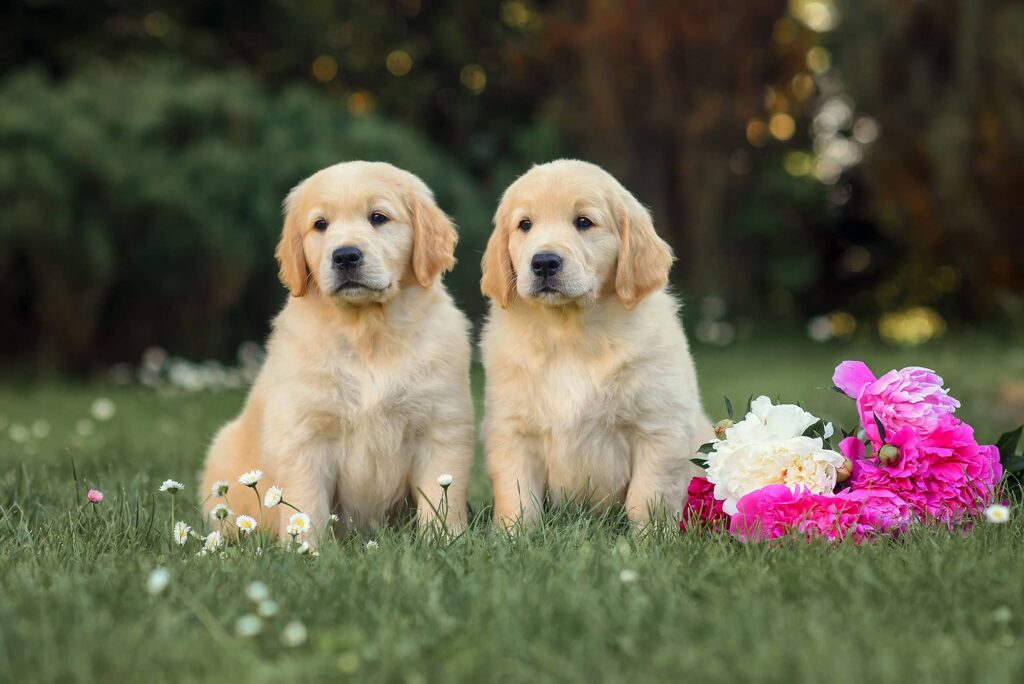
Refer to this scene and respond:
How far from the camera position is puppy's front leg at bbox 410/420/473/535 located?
3.39 meters

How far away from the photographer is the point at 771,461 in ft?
10.5

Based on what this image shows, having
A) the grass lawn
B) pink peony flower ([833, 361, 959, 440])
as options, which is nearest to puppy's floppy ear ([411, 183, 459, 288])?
the grass lawn

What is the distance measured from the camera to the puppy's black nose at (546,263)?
336 cm

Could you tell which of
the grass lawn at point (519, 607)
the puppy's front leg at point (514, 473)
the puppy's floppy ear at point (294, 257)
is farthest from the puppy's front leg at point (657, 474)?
the puppy's floppy ear at point (294, 257)

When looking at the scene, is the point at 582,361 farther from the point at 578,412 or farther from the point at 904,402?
the point at 904,402

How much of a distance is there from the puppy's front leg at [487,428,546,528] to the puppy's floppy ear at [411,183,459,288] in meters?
0.57

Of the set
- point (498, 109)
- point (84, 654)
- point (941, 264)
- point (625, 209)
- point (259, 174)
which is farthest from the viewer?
point (498, 109)

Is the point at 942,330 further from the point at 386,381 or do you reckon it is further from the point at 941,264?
the point at 386,381

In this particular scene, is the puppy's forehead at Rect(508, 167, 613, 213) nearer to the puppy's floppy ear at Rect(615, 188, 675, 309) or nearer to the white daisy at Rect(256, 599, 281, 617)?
the puppy's floppy ear at Rect(615, 188, 675, 309)

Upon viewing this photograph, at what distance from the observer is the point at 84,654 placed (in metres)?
2.10

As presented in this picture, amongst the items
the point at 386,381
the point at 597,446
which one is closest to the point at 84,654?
the point at 386,381

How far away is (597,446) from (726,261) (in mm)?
10800

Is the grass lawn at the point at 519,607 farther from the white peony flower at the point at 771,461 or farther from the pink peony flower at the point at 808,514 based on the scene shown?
the white peony flower at the point at 771,461

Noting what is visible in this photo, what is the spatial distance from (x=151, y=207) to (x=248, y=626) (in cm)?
705
